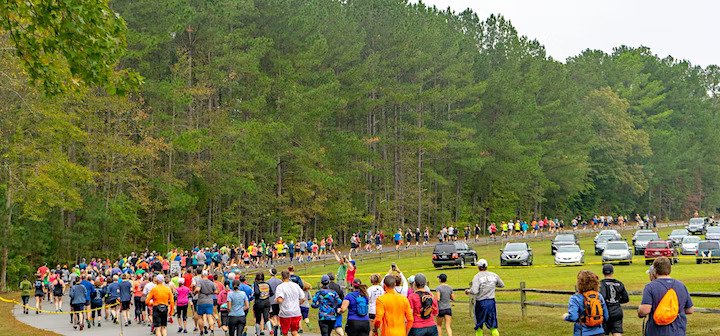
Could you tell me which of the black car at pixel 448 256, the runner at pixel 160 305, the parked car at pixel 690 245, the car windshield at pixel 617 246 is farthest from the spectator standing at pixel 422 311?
the parked car at pixel 690 245

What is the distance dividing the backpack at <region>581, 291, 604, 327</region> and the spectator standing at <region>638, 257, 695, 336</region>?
3.48ft

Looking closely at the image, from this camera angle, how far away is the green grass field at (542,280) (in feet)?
70.3

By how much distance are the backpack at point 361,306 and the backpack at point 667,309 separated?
6306 mm

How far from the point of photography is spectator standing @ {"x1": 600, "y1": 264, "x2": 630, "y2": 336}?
1416 cm

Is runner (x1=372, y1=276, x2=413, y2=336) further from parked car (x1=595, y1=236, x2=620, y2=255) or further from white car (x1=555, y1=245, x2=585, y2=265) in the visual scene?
parked car (x1=595, y1=236, x2=620, y2=255)

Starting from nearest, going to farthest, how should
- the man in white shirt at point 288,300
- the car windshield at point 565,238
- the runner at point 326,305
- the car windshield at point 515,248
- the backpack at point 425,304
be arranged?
the backpack at point 425,304 < the runner at point 326,305 < the man in white shirt at point 288,300 < the car windshield at point 515,248 < the car windshield at point 565,238

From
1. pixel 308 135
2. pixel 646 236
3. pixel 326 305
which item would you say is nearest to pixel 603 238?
pixel 646 236

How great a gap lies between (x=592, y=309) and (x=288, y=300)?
A: 7.80m

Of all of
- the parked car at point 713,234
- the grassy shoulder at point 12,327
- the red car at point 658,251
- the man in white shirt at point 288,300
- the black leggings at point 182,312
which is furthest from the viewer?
the parked car at point 713,234

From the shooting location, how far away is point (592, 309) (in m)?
12.4

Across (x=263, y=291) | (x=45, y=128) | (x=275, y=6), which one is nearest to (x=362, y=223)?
(x=275, y=6)

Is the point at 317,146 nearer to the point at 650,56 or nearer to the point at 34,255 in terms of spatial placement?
the point at 34,255

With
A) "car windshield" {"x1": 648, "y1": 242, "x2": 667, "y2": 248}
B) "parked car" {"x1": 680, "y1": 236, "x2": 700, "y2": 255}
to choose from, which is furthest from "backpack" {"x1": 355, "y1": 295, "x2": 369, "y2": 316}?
"parked car" {"x1": 680, "y1": 236, "x2": 700, "y2": 255}

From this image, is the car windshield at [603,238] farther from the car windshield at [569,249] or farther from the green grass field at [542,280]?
the car windshield at [569,249]
